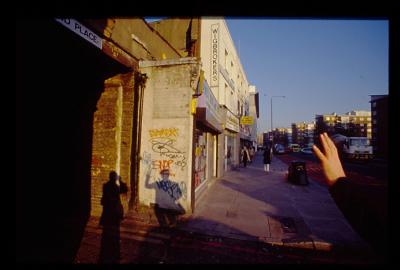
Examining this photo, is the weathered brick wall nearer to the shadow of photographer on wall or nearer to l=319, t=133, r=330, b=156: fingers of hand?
the shadow of photographer on wall

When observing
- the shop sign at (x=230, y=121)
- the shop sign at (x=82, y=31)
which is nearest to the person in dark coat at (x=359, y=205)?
the shop sign at (x=82, y=31)

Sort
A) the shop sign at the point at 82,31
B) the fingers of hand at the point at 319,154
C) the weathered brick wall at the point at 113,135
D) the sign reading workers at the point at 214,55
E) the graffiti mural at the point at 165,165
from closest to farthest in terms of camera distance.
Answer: the fingers of hand at the point at 319,154, the shop sign at the point at 82,31, the graffiti mural at the point at 165,165, the weathered brick wall at the point at 113,135, the sign reading workers at the point at 214,55

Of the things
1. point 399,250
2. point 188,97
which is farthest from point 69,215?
point 399,250

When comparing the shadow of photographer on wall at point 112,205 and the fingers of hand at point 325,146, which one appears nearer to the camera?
the fingers of hand at point 325,146

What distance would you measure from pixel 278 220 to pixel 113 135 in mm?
5901

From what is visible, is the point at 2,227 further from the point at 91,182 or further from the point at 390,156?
the point at 390,156

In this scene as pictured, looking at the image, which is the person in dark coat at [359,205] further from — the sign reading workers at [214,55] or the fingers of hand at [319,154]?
the sign reading workers at [214,55]

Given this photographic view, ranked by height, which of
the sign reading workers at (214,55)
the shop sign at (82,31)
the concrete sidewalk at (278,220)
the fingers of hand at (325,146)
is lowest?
the concrete sidewalk at (278,220)

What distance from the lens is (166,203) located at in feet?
21.9

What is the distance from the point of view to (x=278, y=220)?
6.40m

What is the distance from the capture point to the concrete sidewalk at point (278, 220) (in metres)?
5.08

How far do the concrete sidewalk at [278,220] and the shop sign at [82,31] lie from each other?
5.34 metres

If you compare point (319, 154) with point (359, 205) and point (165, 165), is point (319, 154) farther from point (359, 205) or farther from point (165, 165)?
point (165, 165)

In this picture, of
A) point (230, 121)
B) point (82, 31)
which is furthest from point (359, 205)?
point (230, 121)
